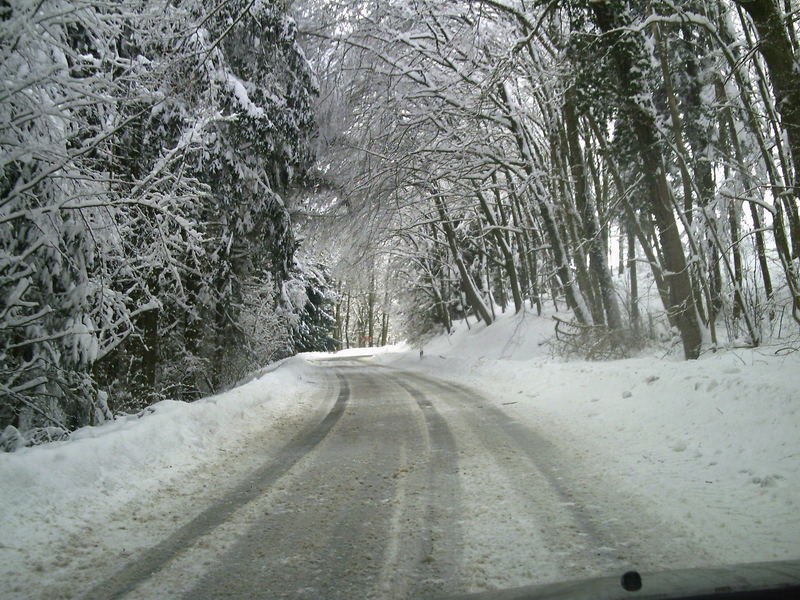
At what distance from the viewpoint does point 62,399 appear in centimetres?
655

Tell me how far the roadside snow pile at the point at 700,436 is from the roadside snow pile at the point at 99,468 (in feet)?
13.9

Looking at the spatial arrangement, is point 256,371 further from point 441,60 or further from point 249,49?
point 441,60

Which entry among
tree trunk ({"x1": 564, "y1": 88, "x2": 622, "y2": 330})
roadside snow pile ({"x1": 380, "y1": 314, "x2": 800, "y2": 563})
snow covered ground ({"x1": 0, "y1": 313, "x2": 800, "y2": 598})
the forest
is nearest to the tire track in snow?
snow covered ground ({"x1": 0, "y1": 313, "x2": 800, "y2": 598})

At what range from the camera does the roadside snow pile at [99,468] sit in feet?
12.0

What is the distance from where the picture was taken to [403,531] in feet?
12.0

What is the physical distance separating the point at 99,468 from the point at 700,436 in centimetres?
599

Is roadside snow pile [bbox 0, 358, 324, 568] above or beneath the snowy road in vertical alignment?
above

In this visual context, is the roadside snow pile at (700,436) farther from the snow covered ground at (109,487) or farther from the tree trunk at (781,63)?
the snow covered ground at (109,487)

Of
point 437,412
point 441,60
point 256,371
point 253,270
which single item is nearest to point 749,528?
point 437,412

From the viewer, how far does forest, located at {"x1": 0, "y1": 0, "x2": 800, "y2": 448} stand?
5.71 m

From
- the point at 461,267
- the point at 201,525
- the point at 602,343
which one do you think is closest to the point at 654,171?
the point at 602,343

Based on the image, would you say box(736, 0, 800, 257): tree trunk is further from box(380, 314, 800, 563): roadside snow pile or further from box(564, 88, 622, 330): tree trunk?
box(564, 88, 622, 330): tree trunk

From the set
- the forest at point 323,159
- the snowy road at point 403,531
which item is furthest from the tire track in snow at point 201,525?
the forest at point 323,159

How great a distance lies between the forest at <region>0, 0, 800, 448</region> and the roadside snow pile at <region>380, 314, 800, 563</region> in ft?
6.24
